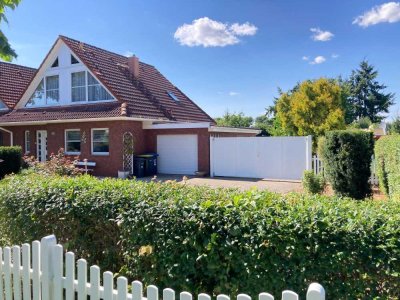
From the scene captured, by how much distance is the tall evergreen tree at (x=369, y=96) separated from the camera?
5144 centimetres

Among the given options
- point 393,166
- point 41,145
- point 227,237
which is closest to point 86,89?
point 41,145

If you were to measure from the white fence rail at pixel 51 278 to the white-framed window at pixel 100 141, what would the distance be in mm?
15622

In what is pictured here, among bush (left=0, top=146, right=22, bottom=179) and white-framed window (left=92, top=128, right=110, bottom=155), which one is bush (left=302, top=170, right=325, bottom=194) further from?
bush (left=0, top=146, right=22, bottom=179)

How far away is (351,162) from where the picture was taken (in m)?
9.59

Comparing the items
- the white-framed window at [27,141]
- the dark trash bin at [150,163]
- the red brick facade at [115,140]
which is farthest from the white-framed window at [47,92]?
the dark trash bin at [150,163]

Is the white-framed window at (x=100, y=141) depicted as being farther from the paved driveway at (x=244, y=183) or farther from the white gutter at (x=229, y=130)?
the white gutter at (x=229, y=130)

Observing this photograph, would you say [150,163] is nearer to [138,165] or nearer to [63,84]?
[138,165]

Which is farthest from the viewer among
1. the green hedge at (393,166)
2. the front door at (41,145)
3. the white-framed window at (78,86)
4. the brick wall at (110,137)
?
the front door at (41,145)

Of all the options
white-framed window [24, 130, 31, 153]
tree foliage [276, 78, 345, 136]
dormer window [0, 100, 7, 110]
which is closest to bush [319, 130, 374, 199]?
tree foliage [276, 78, 345, 136]

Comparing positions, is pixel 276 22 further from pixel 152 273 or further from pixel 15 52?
pixel 152 273

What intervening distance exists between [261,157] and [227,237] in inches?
556

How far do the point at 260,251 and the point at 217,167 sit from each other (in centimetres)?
1487

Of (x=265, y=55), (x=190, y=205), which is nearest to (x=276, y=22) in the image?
(x=265, y=55)

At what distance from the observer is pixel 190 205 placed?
10.6 ft
